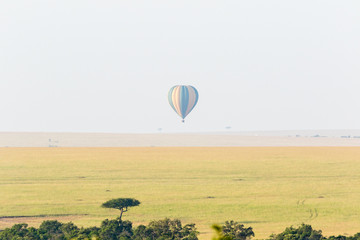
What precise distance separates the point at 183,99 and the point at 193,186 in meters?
46.9

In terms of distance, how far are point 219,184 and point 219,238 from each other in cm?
9621

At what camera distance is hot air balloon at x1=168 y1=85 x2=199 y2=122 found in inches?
6088

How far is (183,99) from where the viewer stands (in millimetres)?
154500

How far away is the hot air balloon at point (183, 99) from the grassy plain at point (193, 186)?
11.2m

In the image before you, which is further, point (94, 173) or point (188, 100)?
point (188, 100)

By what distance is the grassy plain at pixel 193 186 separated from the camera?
3238 inches

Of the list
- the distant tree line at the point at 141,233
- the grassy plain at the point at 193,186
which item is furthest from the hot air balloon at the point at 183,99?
the distant tree line at the point at 141,233

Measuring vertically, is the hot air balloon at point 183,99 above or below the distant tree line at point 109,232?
above

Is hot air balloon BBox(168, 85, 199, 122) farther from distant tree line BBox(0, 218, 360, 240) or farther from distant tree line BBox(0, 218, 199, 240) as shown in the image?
distant tree line BBox(0, 218, 360, 240)

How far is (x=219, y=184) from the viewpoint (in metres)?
113

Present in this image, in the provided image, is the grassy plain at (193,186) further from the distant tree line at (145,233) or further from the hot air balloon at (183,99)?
the hot air balloon at (183,99)

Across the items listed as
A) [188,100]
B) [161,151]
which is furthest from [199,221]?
[161,151]

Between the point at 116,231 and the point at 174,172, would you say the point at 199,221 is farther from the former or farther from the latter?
the point at 174,172

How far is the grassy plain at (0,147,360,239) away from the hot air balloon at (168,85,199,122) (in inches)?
440
